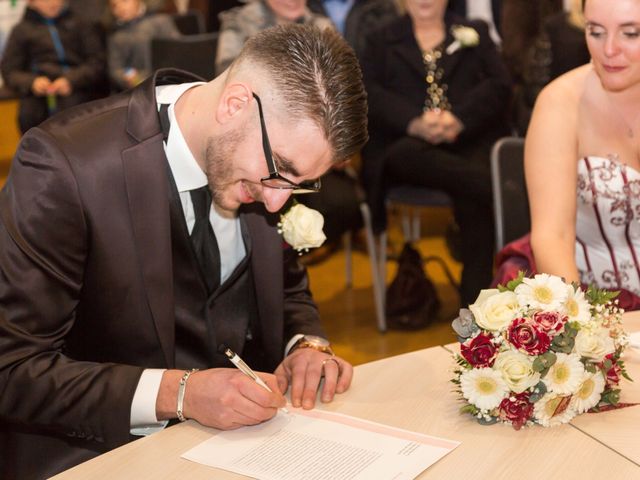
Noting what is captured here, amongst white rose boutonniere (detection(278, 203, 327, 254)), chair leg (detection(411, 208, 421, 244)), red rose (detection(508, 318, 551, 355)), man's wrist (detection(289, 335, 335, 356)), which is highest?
white rose boutonniere (detection(278, 203, 327, 254))

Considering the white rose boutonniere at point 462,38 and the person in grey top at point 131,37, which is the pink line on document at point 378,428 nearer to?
the white rose boutonniere at point 462,38

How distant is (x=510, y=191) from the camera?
3152mm

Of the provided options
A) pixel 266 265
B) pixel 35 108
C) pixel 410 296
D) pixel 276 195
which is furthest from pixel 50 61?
pixel 276 195

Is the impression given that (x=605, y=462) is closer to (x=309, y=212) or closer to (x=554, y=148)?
(x=309, y=212)

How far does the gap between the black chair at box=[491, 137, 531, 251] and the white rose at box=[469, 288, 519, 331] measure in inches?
52.1

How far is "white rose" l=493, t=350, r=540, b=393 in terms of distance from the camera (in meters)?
1.75

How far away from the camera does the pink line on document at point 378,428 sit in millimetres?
1760

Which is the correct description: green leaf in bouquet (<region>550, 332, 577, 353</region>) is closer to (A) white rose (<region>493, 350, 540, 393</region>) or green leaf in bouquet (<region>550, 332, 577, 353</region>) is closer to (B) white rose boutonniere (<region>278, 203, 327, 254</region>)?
(A) white rose (<region>493, 350, 540, 393</region>)

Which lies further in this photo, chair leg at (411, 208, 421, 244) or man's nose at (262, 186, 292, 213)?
chair leg at (411, 208, 421, 244)

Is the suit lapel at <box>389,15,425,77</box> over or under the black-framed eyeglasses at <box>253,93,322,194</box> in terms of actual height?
under

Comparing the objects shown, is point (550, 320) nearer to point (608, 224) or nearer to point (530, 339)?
point (530, 339)

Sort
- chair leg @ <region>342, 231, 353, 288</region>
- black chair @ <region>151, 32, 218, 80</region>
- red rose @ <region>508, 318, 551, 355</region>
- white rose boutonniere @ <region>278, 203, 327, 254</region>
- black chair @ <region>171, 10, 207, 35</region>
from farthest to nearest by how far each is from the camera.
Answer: black chair @ <region>171, 10, 207, 35</region> → black chair @ <region>151, 32, 218, 80</region> → chair leg @ <region>342, 231, 353, 288</region> → white rose boutonniere @ <region>278, 203, 327, 254</region> → red rose @ <region>508, 318, 551, 355</region>

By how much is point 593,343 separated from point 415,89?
3.16 metres

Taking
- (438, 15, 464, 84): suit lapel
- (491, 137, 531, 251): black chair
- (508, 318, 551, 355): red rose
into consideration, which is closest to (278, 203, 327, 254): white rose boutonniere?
(508, 318, 551, 355): red rose
